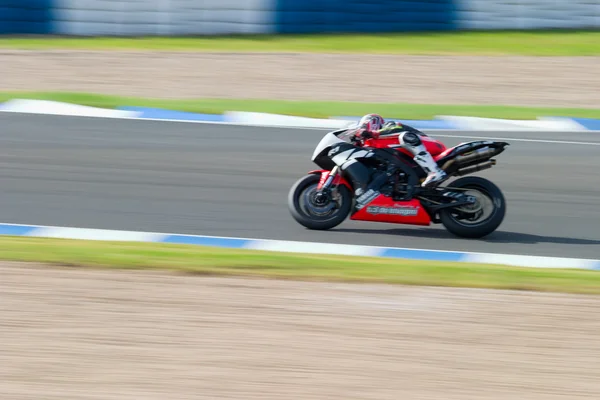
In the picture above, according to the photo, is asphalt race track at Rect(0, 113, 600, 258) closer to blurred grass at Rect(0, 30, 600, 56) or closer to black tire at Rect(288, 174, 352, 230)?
black tire at Rect(288, 174, 352, 230)

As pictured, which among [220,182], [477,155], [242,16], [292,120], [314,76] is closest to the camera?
[477,155]

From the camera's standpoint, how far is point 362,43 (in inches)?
832

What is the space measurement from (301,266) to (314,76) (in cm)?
1075

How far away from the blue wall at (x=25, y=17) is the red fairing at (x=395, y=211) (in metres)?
13.8

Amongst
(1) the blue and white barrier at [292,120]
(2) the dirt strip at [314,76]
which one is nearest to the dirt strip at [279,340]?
(1) the blue and white barrier at [292,120]

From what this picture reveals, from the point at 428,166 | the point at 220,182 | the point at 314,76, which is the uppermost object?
the point at 428,166

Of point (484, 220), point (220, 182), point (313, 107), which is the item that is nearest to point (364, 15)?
point (313, 107)

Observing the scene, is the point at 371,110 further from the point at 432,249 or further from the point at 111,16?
the point at 111,16

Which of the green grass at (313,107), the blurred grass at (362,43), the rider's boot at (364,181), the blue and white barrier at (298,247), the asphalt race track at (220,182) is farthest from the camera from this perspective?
the blurred grass at (362,43)

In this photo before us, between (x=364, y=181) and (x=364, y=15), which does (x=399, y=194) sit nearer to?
(x=364, y=181)

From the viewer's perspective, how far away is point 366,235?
9.41 meters

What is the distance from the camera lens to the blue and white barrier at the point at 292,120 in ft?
47.4

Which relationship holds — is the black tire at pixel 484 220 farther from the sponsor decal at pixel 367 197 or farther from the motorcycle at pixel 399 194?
the sponsor decal at pixel 367 197

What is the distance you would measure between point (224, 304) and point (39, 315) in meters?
1.22
